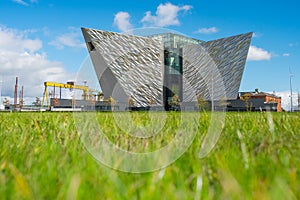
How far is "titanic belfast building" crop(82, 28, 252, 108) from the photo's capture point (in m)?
34.0

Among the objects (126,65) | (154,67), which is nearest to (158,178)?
(126,65)

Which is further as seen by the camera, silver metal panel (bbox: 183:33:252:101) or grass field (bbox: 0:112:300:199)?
silver metal panel (bbox: 183:33:252:101)

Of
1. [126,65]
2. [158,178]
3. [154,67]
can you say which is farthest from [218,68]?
[158,178]

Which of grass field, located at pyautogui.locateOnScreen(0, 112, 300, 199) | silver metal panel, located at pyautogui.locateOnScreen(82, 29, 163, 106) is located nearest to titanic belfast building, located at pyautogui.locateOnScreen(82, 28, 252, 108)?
silver metal panel, located at pyautogui.locateOnScreen(82, 29, 163, 106)

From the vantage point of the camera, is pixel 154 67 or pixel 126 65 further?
pixel 154 67

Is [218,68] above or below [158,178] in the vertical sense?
above

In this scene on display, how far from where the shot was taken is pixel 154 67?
123 ft

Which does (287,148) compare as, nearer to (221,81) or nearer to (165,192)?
(165,192)

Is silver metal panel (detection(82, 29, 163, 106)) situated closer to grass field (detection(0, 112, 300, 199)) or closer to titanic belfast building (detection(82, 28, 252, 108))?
titanic belfast building (detection(82, 28, 252, 108))

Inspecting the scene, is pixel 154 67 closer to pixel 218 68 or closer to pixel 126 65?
pixel 126 65

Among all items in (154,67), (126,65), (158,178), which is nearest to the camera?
(158,178)

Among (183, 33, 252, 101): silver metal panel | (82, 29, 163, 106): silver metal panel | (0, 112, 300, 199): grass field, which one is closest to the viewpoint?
(0, 112, 300, 199): grass field

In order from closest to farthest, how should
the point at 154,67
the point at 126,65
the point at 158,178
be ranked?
the point at 158,178 < the point at 126,65 < the point at 154,67

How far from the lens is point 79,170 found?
42.6 inches
